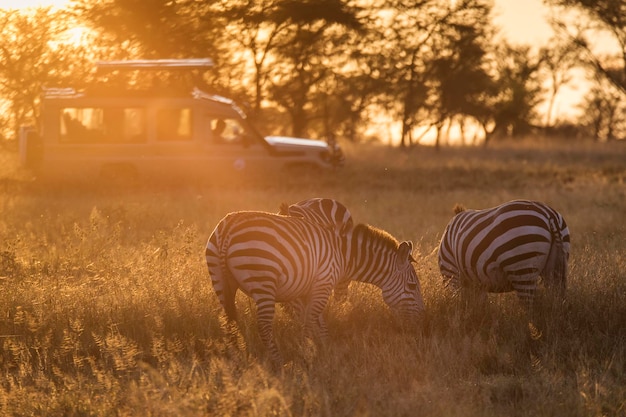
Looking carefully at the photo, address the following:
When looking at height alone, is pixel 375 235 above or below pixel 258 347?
above

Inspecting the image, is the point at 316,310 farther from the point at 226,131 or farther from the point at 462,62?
the point at 462,62

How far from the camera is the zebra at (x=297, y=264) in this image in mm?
7348

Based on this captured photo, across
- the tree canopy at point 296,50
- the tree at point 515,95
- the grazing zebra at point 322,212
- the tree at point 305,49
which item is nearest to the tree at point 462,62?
the tree canopy at point 296,50

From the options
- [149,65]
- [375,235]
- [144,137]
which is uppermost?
Answer: [149,65]

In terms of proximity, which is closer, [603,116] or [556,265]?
[556,265]

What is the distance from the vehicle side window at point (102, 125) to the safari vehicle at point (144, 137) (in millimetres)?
20

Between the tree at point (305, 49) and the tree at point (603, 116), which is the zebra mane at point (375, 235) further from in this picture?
the tree at point (603, 116)

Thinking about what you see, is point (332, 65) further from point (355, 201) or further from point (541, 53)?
point (541, 53)

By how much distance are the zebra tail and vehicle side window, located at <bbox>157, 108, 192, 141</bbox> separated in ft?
40.6

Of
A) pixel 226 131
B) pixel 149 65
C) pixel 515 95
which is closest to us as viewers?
pixel 149 65

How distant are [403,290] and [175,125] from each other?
40.6ft

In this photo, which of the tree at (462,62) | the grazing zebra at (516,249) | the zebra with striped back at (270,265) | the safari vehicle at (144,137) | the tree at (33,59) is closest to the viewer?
the zebra with striped back at (270,265)

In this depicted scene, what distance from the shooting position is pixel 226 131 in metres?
20.1

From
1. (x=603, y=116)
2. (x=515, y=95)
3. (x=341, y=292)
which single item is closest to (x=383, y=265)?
(x=341, y=292)
